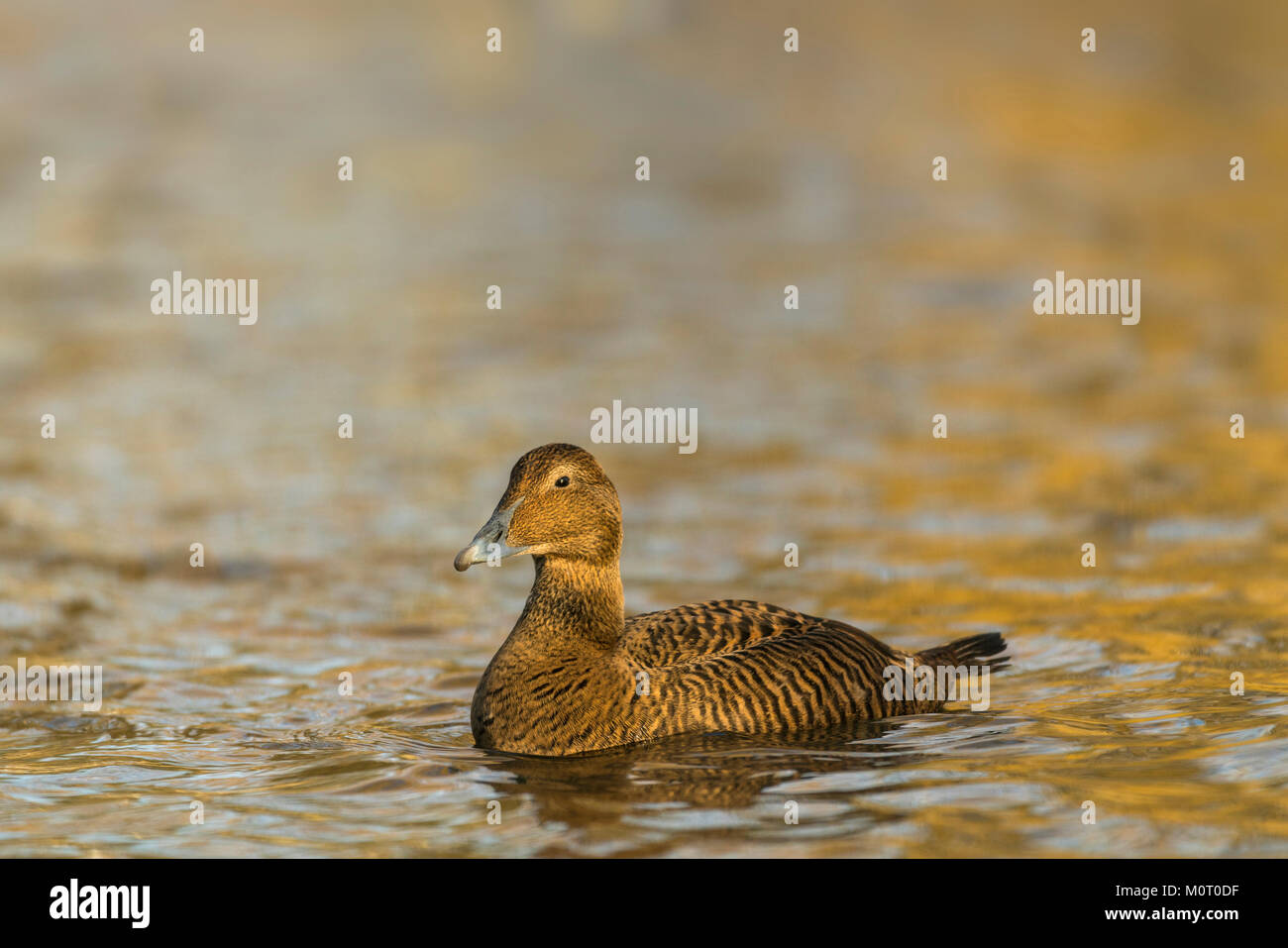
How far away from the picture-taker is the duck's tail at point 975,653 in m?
11.2

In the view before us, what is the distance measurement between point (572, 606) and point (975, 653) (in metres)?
2.56

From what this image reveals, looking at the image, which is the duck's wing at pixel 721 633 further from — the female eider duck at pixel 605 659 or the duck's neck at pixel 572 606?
the duck's neck at pixel 572 606

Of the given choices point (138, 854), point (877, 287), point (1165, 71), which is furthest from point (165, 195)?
point (138, 854)

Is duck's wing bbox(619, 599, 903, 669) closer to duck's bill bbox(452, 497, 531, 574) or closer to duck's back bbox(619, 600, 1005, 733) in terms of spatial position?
duck's back bbox(619, 600, 1005, 733)

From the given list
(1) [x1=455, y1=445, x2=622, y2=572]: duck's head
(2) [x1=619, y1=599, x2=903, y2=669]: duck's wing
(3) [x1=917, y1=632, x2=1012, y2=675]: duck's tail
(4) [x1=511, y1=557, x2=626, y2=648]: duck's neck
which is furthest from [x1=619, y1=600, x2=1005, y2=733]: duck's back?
(1) [x1=455, y1=445, x2=622, y2=572]: duck's head

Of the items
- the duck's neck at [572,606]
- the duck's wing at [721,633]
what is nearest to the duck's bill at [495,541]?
the duck's neck at [572,606]

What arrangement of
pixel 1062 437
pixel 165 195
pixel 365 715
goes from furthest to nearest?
pixel 165 195
pixel 1062 437
pixel 365 715

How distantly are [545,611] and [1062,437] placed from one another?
9621mm

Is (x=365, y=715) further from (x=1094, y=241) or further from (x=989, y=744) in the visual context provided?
(x=1094, y=241)

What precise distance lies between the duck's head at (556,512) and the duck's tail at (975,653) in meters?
2.11

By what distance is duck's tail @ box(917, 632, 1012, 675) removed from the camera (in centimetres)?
1116

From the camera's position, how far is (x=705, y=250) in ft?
89.7

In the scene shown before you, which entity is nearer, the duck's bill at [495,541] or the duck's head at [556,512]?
the duck's bill at [495,541]

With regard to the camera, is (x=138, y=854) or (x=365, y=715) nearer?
(x=138, y=854)
